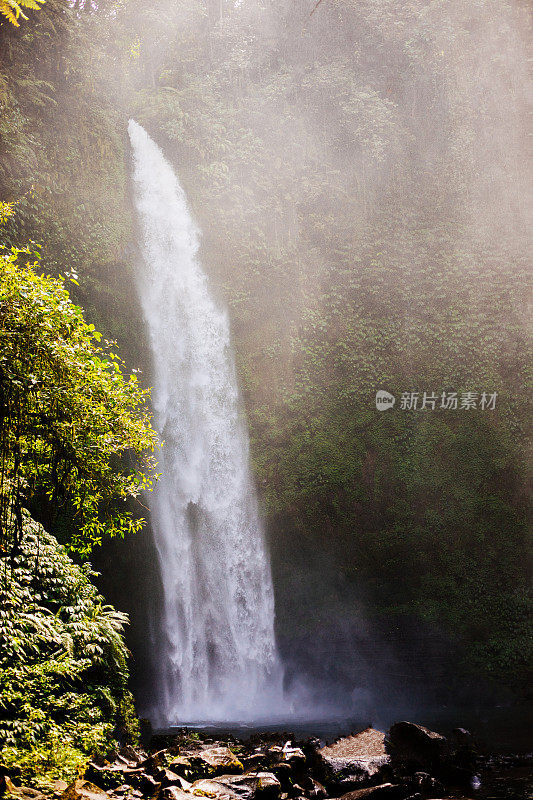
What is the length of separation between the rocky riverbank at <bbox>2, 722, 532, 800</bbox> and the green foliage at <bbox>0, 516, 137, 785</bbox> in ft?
1.05

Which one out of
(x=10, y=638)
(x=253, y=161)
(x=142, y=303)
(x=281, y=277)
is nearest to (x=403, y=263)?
(x=281, y=277)

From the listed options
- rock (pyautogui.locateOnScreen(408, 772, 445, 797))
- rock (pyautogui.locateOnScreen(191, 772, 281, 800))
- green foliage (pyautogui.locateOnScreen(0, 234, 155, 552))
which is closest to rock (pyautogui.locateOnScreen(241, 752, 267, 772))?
rock (pyautogui.locateOnScreen(191, 772, 281, 800))

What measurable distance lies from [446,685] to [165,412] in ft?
32.0

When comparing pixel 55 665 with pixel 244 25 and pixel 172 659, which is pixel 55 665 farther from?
pixel 244 25

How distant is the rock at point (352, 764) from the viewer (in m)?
7.25

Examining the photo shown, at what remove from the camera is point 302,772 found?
7410 mm

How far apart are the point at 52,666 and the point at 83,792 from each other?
1.40m

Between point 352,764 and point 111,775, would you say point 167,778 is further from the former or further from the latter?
point 352,764

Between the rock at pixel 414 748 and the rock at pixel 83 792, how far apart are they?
4.56 metres

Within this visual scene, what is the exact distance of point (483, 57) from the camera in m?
19.5

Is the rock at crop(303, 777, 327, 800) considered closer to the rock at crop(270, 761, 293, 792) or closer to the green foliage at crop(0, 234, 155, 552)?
the rock at crop(270, 761, 293, 792)

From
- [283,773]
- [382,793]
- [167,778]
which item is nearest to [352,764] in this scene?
[382,793]

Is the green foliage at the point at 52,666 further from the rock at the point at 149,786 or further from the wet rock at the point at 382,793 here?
the wet rock at the point at 382,793

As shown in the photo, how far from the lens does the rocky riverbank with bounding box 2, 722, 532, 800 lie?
19.3ft
